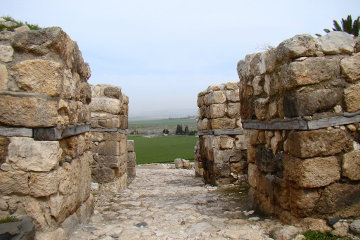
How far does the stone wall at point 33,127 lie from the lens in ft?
10.6

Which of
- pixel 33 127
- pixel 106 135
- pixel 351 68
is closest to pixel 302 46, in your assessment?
pixel 351 68

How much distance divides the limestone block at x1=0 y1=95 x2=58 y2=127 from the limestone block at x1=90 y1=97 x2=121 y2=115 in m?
4.86

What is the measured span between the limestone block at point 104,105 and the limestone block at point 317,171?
529 cm

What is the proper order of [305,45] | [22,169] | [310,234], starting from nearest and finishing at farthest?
[22,169], [310,234], [305,45]

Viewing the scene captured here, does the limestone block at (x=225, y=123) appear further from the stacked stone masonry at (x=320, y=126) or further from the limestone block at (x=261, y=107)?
the stacked stone masonry at (x=320, y=126)

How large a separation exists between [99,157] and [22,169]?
480 cm

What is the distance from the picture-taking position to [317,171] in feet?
12.5

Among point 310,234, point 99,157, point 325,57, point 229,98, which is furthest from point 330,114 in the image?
point 99,157

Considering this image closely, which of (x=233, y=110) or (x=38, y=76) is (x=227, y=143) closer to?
(x=233, y=110)

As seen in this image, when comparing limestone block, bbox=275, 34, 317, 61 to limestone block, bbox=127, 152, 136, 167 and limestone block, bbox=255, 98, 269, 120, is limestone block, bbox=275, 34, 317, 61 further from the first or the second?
limestone block, bbox=127, 152, 136, 167

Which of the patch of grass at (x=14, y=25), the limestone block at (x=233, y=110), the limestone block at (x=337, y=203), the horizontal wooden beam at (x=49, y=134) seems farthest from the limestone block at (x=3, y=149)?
the limestone block at (x=233, y=110)

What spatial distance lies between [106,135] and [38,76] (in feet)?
15.8

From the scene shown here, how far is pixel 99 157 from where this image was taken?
26.3 feet

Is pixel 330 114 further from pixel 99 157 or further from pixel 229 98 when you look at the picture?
pixel 99 157
